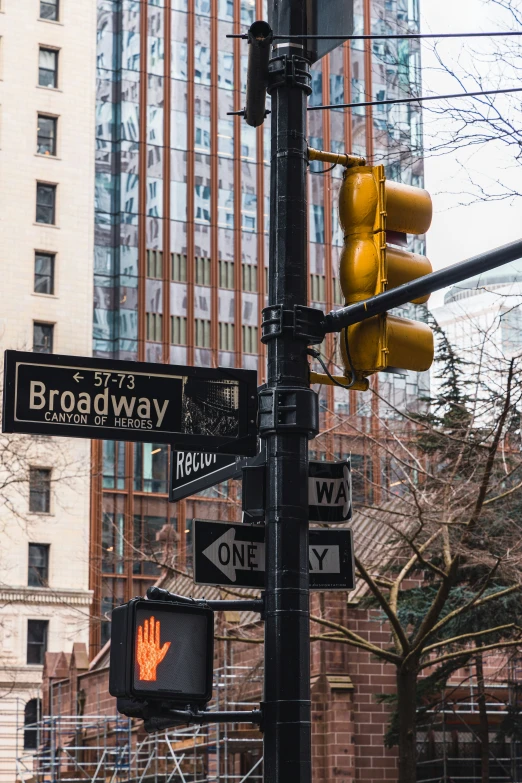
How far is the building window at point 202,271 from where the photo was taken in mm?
78125

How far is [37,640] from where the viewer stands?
204 feet

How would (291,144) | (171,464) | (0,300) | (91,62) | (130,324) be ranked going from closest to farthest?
(291,144), (171,464), (0,300), (91,62), (130,324)

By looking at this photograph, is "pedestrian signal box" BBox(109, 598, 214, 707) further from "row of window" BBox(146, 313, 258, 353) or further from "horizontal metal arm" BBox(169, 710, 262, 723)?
"row of window" BBox(146, 313, 258, 353)

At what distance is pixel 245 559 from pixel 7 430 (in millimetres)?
1509

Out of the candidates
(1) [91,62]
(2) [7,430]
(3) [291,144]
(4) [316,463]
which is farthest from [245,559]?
(1) [91,62]

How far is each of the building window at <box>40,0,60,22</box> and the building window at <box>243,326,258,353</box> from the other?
21507 millimetres

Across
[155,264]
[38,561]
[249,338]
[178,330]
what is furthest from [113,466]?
[155,264]

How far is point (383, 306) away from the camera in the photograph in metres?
6.54

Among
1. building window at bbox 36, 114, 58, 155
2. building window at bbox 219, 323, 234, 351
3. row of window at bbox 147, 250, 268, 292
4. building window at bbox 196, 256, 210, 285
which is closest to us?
building window at bbox 36, 114, 58, 155

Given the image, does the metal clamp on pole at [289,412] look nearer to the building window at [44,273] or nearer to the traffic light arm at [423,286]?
the traffic light arm at [423,286]

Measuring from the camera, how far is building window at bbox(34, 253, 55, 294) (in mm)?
66688

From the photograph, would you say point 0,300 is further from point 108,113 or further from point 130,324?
point 108,113

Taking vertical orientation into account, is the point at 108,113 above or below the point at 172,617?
above

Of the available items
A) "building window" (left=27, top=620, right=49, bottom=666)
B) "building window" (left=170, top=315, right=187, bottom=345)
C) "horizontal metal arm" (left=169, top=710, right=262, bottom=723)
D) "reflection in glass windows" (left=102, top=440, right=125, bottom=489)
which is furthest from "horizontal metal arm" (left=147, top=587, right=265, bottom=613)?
"building window" (left=170, top=315, right=187, bottom=345)
